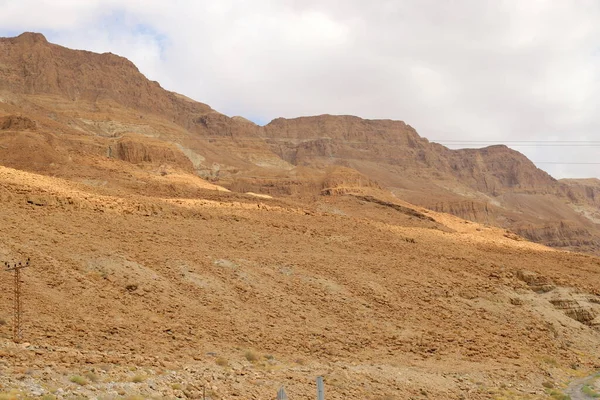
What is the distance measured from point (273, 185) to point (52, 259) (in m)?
63.6

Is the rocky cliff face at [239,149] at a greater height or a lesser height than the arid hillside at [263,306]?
greater

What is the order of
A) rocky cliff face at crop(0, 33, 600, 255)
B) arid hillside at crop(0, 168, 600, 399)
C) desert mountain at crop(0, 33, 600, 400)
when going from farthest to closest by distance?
rocky cliff face at crop(0, 33, 600, 255)
arid hillside at crop(0, 168, 600, 399)
desert mountain at crop(0, 33, 600, 400)

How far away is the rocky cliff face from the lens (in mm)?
62188

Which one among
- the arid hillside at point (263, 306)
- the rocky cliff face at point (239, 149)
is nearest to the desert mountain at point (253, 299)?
the arid hillside at point (263, 306)

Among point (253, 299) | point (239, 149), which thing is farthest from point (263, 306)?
point (239, 149)

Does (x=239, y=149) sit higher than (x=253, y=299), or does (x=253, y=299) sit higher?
(x=239, y=149)

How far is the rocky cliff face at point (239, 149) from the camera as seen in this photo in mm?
62188

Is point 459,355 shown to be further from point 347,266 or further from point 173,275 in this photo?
point 173,275

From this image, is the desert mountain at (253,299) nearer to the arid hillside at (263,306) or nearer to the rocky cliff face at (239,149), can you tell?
the arid hillside at (263,306)

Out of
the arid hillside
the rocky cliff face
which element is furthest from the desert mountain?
the rocky cliff face

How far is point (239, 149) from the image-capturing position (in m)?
122

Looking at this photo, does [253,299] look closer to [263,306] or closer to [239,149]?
[263,306]

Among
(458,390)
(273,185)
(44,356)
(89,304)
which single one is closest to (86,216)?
(89,304)

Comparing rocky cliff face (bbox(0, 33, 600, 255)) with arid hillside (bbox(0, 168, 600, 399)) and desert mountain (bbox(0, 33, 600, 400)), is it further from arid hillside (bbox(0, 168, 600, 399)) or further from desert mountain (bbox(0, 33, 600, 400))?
arid hillside (bbox(0, 168, 600, 399))
